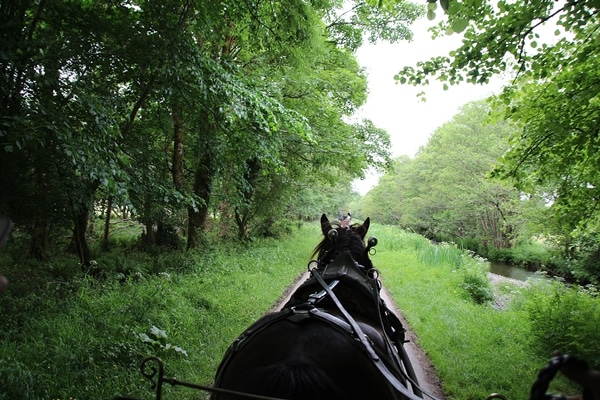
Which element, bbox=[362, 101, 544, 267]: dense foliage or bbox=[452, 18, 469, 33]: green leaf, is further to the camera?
bbox=[362, 101, 544, 267]: dense foliage

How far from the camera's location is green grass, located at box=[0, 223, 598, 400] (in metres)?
3.49

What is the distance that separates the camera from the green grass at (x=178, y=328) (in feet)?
11.5

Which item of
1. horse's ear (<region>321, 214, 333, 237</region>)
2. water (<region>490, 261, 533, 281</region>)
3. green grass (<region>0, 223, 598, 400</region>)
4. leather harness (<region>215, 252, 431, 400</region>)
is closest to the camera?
leather harness (<region>215, 252, 431, 400</region>)

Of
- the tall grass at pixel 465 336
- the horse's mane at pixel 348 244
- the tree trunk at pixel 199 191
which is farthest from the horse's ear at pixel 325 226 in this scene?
the tree trunk at pixel 199 191

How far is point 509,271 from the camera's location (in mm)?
20047

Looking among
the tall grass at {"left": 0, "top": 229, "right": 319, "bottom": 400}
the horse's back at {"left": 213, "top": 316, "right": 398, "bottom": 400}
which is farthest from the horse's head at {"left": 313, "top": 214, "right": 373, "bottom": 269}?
the tall grass at {"left": 0, "top": 229, "right": 319, "bottom": 400}

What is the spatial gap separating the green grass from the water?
11.6 metres

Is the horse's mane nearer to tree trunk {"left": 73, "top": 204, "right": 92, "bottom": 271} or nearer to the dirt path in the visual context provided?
the dirt path

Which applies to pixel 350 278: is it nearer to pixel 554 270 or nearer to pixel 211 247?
pixel 211 247

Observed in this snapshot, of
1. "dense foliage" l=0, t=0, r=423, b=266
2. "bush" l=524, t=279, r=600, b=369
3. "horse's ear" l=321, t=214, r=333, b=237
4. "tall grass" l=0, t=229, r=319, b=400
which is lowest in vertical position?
"tall grass" l=0, t=229, r=319, b=400

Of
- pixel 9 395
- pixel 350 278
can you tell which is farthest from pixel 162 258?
pixel 350 278

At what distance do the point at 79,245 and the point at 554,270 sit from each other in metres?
21.0

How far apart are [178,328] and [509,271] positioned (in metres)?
20.6

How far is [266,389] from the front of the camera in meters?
→ 1.50
